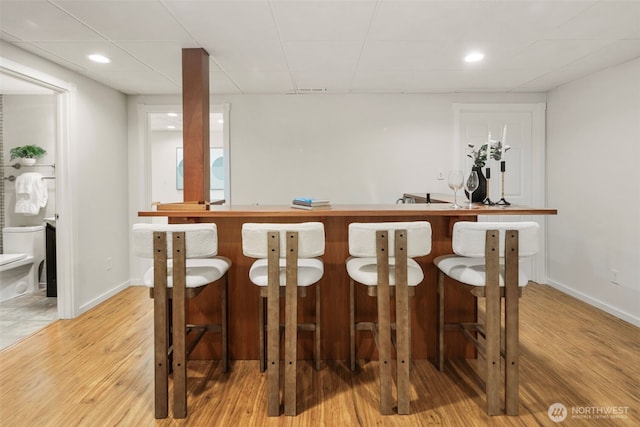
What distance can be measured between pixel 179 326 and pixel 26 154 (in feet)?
12.3

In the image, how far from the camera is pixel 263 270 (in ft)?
6.81

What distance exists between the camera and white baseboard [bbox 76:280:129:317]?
3650 mm

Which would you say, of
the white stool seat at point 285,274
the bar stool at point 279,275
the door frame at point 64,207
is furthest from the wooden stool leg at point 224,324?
the door frame at point 64,207

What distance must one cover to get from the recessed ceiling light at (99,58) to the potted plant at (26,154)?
5.91 ft

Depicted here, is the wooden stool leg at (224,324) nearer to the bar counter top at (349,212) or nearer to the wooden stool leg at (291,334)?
the bar counter top at (349,212)

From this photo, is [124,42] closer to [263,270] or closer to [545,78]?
[263,270]

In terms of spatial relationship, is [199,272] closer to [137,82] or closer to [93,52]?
[93,52]

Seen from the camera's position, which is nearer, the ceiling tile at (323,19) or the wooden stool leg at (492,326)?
the wooden stool leg at (492,326)

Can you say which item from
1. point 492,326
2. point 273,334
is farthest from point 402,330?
point 273,334

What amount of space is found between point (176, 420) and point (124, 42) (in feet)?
8.81

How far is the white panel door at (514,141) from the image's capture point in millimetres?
A: 4547

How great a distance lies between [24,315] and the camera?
11.8 feet

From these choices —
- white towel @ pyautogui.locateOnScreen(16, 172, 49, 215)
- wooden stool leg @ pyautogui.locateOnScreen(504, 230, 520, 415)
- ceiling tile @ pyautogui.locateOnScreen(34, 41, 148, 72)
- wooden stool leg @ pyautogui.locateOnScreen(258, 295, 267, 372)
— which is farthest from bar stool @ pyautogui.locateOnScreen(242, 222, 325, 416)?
white towel @ pyautogui.locateOnScreen(16, 172, 49, 215)

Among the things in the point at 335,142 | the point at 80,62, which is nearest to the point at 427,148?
the point at 335,142
